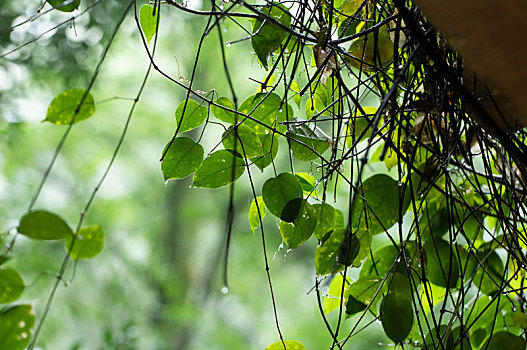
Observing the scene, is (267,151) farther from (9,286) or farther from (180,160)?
(9,286)

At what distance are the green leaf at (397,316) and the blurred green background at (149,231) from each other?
8.60 feet

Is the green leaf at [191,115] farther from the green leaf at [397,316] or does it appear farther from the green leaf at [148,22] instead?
the green leaf at [397,316]

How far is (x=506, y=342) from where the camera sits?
16.3 inches

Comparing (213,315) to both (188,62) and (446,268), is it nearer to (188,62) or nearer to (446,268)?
(188,62)

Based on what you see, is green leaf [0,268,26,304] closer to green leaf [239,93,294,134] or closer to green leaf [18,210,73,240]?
green leaf [18,210,73,240]

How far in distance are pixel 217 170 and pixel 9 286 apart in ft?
0.56

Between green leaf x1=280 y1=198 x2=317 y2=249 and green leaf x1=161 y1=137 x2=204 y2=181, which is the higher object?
green leaf x1=161 y1=137 x2=204 y2=181

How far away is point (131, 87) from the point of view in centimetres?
371

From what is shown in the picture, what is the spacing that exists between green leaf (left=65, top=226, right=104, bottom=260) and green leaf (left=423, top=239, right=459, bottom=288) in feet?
0.99

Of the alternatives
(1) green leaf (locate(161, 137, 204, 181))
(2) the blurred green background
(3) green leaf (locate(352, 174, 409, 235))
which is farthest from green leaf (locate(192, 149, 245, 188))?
(2) the blurred green background

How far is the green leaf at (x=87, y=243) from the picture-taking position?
28 centimetres

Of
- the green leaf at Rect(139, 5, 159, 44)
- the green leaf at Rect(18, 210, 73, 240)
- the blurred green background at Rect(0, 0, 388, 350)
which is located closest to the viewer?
the green leaf at Rect(18, 210, 73, 240)

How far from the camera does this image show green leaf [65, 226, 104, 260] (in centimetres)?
28

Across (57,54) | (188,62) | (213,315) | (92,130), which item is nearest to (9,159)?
(92,130)
